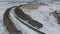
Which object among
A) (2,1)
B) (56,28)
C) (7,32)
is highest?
(2,1)

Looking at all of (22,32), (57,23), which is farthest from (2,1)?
(22,32)

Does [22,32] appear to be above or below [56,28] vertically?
below

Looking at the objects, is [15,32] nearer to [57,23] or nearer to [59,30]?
[59,30]

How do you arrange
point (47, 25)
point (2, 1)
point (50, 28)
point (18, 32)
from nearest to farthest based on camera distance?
point (18, 32) → point (50, 28) → point (47, 25) → point (2, 1)

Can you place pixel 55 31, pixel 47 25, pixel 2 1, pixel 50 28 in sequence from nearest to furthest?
pixel 55 31
pixel 50 28
pixel 47 25
pixel 2 1

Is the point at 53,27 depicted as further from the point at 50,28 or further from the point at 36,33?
the point at 36,33

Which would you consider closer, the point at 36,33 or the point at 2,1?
the point at 36,33

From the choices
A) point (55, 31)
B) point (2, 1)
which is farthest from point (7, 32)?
point (2, 1)

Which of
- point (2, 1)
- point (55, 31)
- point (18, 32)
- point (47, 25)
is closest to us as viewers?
point (18, 32)

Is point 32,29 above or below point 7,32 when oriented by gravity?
above
